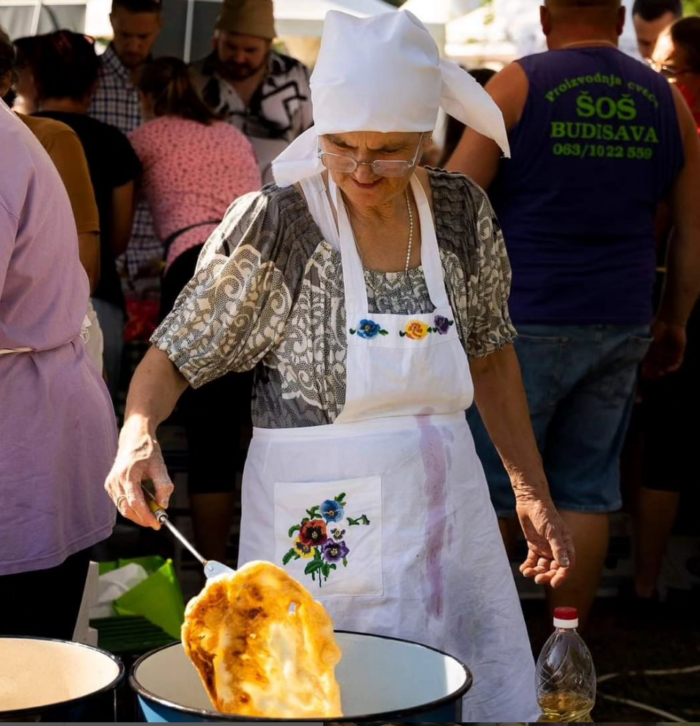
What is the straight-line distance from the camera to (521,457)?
8.09ft

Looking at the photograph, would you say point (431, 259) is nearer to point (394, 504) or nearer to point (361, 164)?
point (361, 164)

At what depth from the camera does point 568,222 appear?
362cm

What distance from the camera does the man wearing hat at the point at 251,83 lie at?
515 cm

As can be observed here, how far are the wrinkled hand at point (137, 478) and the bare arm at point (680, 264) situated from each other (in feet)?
7.68

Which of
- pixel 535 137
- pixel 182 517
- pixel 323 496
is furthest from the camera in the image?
pixel 182 517

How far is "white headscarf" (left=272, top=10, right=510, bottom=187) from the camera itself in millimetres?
2119

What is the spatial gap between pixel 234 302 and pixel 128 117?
3239 mm

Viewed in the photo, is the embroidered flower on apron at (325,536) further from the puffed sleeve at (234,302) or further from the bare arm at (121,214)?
the bare arm at (121,214)

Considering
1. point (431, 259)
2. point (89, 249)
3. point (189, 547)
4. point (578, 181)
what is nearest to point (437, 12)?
point (578, 181)

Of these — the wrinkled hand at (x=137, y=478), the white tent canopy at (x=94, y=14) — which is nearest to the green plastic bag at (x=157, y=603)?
the wrinkled hand at (x=137, y=478)

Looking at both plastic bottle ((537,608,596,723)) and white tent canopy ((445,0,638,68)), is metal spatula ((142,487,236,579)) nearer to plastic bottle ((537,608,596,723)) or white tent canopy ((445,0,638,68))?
plastic bottle ((537,608,596,723))

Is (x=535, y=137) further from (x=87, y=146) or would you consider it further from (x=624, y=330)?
(x=87, y=146)

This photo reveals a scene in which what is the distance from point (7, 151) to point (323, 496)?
801 mm

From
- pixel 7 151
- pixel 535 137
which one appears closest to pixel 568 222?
pixel 535 137
